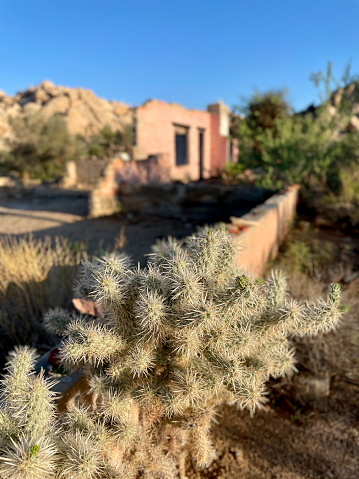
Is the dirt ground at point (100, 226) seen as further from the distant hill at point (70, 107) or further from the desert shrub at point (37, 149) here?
the distant hill at point (70, 107)

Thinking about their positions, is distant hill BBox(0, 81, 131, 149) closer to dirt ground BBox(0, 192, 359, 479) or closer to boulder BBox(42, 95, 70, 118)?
boulder BBox(42, 95, 70, 118)

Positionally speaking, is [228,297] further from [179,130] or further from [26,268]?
[179,130]

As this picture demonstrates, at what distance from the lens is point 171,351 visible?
150cm

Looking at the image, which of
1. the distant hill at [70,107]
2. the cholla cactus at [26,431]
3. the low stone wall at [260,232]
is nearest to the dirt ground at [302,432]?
the low stone wall at [260,232]

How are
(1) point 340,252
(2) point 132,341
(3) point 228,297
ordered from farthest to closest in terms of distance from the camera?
(1) point 340,252
(2) point 132,341
(3) point 228,297

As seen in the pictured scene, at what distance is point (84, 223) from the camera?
302 inches

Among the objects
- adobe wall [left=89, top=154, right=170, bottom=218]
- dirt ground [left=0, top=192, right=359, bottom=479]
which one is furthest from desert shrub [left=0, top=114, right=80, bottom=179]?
dirt ground [left=0, top=192, right=359, bottom=479]

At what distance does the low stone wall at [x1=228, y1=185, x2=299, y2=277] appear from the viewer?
329 centimetres

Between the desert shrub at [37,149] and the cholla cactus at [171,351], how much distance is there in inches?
724

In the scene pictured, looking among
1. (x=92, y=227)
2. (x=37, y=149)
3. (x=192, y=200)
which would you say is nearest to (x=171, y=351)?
(x=92, y=227)

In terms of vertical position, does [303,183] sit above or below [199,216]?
above

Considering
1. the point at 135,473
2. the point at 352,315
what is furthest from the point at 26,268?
the point at 352,315

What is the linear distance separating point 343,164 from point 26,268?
29.3 ft

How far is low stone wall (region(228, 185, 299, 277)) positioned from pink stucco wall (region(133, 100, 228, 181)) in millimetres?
4935
